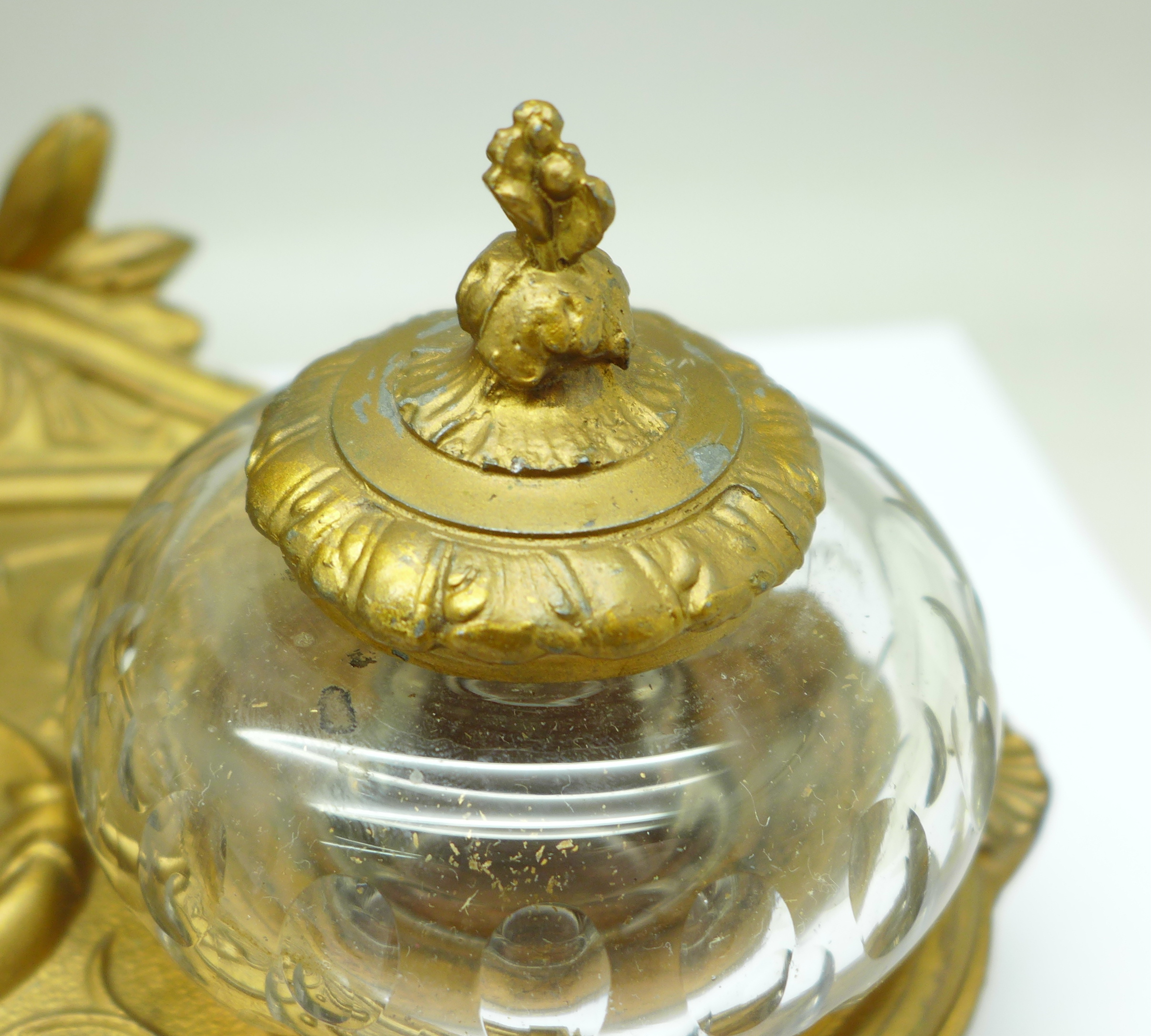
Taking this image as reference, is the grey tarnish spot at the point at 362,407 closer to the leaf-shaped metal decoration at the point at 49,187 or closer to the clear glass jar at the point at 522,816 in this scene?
the clear glass jar at the point at 522,816

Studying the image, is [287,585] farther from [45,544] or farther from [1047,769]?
[1047,769]

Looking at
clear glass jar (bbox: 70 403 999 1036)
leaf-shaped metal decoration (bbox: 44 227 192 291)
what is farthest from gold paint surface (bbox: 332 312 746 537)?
leaf-shaped metal decoration (bbox: 44 227 192 291)

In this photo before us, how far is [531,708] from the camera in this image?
763 millimetres

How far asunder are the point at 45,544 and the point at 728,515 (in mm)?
693

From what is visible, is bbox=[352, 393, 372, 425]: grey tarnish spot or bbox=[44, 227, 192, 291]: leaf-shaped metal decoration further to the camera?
bbox=[44, 227, 192, 291]: leaf-shaped metal decoration

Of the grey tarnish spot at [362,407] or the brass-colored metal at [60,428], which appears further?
the brass-colored metal at [60,428]

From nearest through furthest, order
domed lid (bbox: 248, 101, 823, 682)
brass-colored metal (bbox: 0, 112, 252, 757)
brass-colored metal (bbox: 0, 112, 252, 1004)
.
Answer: domed lid (bbox: 248, 101, 823, 682) < brass-colored metal (bbox: 0, 112, 252, 1004) < brass-colored metal (bbox: 0, 112, 252, 757)

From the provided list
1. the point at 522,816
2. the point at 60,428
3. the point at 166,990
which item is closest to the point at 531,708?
the point at 522,816

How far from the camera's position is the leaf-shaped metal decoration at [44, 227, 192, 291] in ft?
4.59

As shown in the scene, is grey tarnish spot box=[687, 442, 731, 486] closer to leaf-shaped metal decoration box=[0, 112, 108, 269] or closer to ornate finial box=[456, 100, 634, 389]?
ornate finial box=[456, 100, 634, 389]

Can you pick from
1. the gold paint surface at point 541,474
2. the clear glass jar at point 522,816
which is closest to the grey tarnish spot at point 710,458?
the gold paint surface at point 541,474

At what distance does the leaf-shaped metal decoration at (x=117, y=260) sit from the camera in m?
1.40

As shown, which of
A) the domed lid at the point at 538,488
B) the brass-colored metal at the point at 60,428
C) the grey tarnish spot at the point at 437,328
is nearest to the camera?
the domed lid at the point at 538,488

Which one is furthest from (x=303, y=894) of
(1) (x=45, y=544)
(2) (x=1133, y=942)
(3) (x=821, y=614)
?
(2) (x=1133, y=942)
